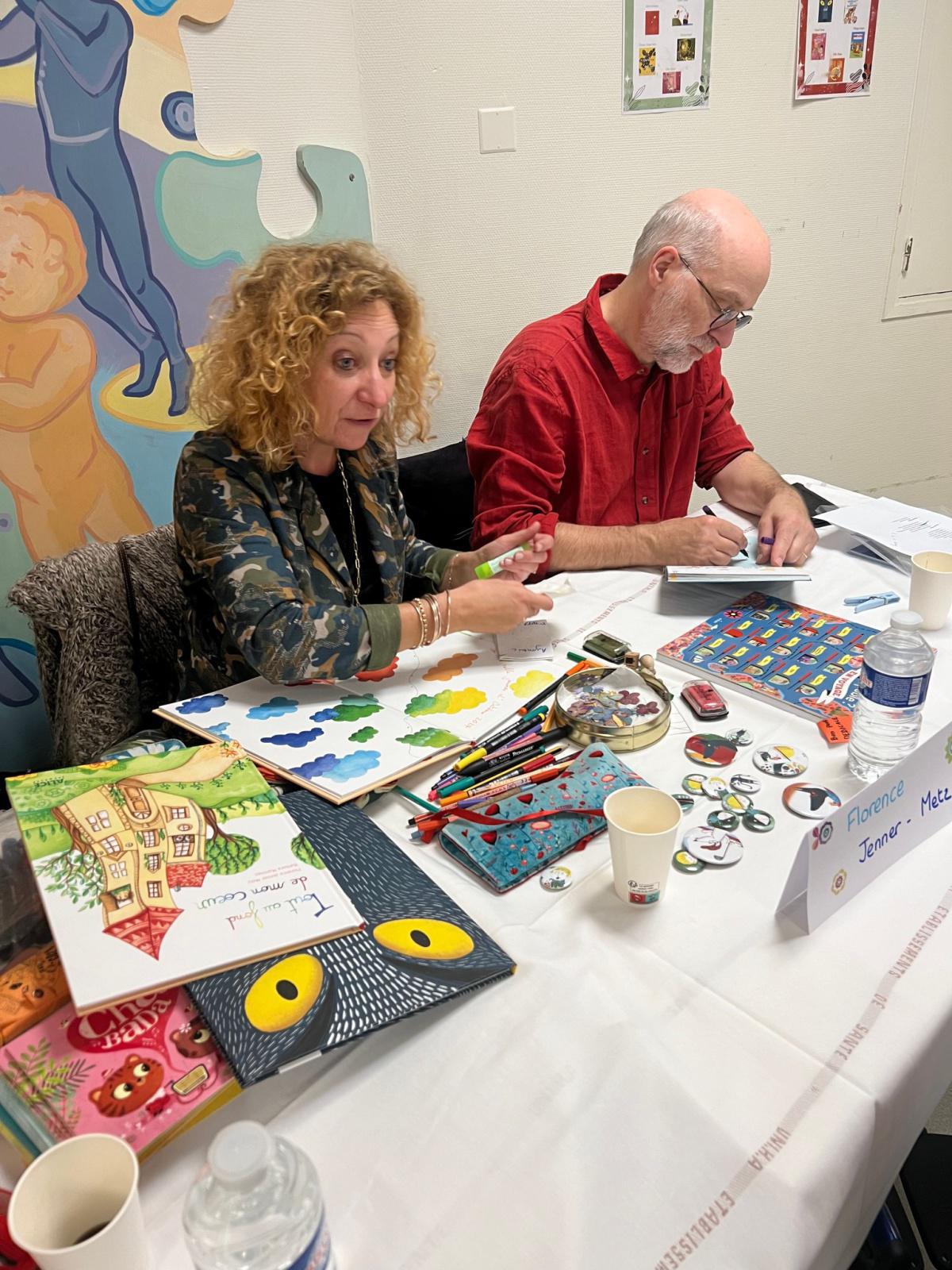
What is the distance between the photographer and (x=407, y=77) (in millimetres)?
2000

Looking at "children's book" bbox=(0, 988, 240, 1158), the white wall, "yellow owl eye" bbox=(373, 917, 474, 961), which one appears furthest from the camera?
the white wall

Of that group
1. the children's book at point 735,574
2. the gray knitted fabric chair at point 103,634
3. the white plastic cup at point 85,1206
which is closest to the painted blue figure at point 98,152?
the gray knitted fabric chair at point 103,634

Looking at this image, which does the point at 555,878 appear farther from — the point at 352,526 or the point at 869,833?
the point at 352,526

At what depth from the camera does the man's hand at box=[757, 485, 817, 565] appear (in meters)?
1.44

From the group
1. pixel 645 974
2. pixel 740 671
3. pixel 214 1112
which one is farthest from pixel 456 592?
pixel 214 1112

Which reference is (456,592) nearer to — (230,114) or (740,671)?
(740,671)

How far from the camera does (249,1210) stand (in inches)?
18.2

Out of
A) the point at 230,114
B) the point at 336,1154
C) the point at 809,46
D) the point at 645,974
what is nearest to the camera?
the point at 336,1154

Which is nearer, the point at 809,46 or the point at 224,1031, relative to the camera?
the point at 224,1031

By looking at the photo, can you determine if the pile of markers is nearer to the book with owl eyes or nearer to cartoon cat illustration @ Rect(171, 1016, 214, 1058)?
the book with owl eyes

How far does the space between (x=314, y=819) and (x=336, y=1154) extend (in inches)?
13.1

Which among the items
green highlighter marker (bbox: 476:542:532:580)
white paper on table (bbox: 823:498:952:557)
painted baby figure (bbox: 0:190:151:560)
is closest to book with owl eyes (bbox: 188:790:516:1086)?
green highlighter marker (bbox: 476:542:532:580)

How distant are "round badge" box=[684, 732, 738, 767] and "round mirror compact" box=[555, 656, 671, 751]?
0.04 m

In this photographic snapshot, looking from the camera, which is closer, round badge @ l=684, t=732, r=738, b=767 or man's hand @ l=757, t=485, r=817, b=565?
round badge @ l=684, t=732, r=738, b=767
